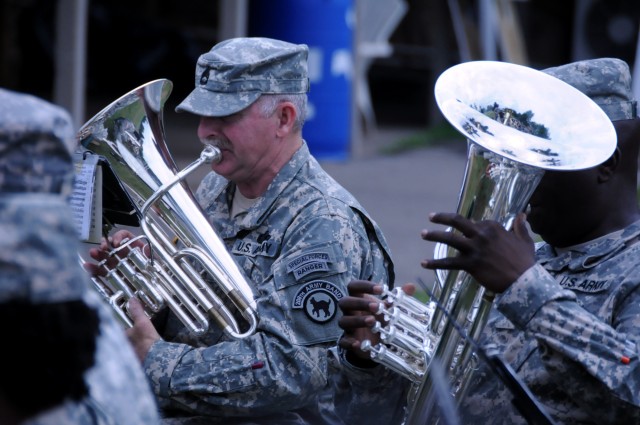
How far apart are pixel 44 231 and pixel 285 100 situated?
1793mm

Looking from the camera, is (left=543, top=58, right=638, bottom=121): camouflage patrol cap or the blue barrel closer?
(left=543, top=58, right=638, bottom=121): camouflage patrol cap

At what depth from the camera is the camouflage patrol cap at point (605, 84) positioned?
253 cm

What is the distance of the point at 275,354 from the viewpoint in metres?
2.74

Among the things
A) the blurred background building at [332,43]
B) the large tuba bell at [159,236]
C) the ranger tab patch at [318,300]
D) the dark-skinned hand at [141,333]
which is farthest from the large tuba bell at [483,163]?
the blurred background building at [332,43]

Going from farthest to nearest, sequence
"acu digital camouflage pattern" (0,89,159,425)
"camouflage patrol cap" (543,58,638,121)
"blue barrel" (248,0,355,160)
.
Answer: "blue barrel" (248,0,355,160) < "camouflage patrol cap" (543,58,638,121) < "acu digital camouflage pattern" (0,89,159,425)

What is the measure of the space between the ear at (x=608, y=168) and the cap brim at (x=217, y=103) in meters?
1.02

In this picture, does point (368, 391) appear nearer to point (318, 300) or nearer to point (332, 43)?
point (318, 300)

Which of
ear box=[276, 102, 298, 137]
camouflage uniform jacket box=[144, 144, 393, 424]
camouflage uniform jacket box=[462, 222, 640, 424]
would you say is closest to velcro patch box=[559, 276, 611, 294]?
camouflage uniform jacket box=[462, 222, 640, 424]

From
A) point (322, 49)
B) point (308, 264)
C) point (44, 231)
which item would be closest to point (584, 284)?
point (308, 264)

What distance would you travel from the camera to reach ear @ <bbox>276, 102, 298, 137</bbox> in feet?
10.1

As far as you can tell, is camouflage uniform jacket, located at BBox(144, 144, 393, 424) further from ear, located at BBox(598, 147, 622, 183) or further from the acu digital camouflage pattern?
the acu digital camouflage pattern

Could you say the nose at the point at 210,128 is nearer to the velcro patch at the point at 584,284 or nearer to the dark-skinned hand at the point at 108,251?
the dark-skinned hand at the point at 108,251

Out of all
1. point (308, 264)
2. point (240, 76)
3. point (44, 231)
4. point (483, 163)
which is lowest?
point (308, 264)

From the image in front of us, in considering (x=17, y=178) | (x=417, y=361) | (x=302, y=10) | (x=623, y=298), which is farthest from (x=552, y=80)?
(x=302, y=10)
